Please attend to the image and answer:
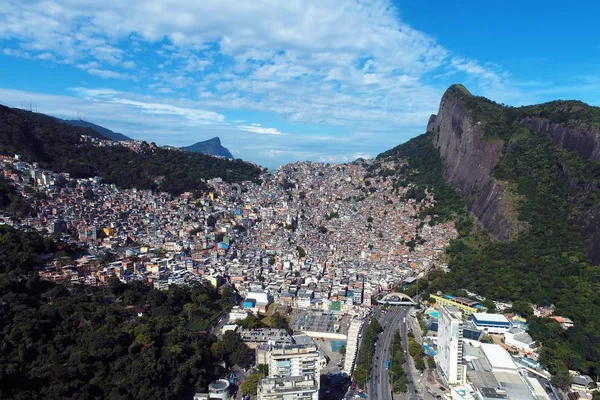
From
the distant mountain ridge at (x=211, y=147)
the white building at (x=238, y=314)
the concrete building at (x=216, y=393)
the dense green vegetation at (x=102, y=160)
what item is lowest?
the concrete building at (x=216, y=393)

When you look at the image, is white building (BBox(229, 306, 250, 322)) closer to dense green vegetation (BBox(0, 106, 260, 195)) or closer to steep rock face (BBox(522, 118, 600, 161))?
dense green vegetation (BBox(0, 106, 260, 195))

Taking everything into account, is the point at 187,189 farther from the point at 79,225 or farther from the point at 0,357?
the point at 0,357

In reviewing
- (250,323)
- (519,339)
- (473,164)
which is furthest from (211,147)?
(519,339)

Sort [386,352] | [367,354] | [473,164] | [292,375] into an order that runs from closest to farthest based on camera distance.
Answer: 1. [292,375]
2. [367,354]
3. [386,352]
4. [473,164]

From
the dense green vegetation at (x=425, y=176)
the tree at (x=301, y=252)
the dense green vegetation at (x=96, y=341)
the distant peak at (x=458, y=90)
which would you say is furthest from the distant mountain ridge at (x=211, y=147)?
the dense green vegetation at (x=96, y=341)

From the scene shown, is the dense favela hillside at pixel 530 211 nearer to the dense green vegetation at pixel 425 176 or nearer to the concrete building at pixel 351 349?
the dense green vegetation at pixel 425 176

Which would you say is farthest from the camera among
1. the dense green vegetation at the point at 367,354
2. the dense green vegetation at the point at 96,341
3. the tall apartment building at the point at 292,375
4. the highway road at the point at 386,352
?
the dense green vegetation at the point at 367,354

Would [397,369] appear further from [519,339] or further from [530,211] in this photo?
[530,211]

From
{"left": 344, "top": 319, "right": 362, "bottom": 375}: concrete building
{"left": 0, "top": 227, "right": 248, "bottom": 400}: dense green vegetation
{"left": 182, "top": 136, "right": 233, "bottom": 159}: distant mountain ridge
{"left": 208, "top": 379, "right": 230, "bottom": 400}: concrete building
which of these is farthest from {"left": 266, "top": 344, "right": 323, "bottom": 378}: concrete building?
{"left": 182, "top": 136, "right": 233, "bottom": 159}: distant mountain ridge
